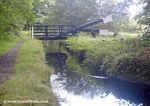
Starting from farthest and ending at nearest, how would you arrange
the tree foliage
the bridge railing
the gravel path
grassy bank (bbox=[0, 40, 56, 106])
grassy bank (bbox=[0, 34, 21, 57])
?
the bridge railing → grassy bank (bbox=[0, 34, 21, 57]) → the tree foliage → the gravel path → grassy bank (bbox=[0, 40, 56, 106])

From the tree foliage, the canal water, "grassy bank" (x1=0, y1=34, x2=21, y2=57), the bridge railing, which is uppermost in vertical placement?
the tree foliage

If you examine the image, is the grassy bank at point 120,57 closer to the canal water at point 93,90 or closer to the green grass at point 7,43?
the canal water at point 93,90

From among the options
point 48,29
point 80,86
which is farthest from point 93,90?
point 48,29

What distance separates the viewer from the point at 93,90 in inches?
622

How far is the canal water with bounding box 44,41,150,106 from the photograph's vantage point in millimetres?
13773

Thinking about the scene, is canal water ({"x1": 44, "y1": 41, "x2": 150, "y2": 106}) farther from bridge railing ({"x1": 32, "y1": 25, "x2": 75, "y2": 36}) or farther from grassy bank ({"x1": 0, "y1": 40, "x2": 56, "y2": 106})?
bridge railing ({"x1": 32, "y1": 25, "x2": 75, "y2": 36})

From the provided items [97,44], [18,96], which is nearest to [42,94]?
[18,96]

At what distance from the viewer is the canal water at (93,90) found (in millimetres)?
13773

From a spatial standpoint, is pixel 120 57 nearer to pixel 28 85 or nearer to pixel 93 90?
pixel 93 90

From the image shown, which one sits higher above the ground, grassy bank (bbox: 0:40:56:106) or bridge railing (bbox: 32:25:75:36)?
bridge railing (bbox: 32:25:75:36)

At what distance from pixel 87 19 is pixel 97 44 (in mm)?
17814

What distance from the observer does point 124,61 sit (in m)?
17.4

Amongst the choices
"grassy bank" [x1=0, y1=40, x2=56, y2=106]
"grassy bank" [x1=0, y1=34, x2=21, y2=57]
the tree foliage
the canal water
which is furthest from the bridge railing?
"grassy bank" [x1=0, y1=40, x2=56, y2=106]

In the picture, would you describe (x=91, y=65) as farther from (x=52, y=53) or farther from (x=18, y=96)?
(x=18, y=96)
